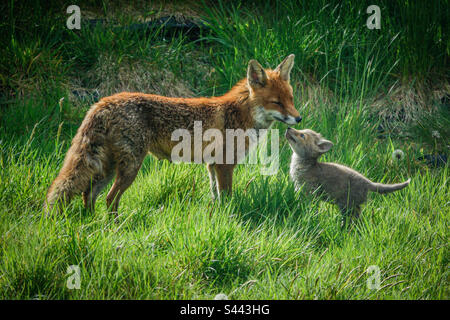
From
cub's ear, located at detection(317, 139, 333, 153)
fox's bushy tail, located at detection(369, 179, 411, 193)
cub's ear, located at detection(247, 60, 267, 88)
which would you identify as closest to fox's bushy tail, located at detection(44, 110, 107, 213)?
cub's ear, located at detection(247, 60, 267, 88)

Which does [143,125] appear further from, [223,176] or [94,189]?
[223,176]

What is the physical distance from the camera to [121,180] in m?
4.30

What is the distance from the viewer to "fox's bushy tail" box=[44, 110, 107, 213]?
3955 millimetres

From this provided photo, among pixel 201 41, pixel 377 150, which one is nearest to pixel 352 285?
pixel 377 150

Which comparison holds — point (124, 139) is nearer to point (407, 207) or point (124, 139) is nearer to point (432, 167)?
point (407, 207)

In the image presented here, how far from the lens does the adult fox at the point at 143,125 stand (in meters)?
4.15

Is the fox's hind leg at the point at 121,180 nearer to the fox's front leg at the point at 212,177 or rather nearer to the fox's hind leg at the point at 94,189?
the fox's hind leg at the point at 94,189

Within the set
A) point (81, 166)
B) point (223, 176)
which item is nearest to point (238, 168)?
point (223, 176)

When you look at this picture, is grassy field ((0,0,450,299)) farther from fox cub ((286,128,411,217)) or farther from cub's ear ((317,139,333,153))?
cub's ear ((317,139,333,153))

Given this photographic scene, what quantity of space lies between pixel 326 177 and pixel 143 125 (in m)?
2.17

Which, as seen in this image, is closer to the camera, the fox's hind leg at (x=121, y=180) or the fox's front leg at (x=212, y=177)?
the fox's hind leg at (x=121, y=180)

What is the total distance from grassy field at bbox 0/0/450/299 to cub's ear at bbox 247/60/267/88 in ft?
3.50

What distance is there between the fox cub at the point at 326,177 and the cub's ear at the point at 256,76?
25.7 inches

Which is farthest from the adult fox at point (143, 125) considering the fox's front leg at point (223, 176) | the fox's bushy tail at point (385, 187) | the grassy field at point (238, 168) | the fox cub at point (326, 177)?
the fox's bushy tail at point (385, 187)
